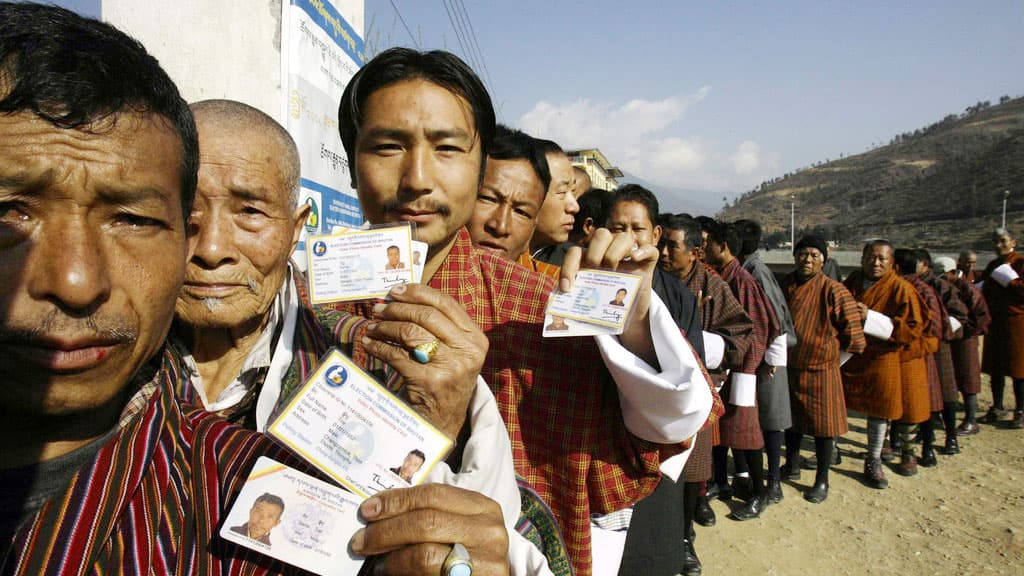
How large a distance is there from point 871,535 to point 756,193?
10012cm

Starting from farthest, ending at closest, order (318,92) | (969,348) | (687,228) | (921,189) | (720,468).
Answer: (921,189)
(969,348)
(720,468)
(687,228)
(318,92)

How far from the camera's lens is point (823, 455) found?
19.4 feet

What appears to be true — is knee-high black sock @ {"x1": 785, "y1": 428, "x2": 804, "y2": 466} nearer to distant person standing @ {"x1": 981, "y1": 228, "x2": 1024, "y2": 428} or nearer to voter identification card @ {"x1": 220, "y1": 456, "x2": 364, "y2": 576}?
distant person standing @ {"x1": 981, "y1": 228, "x2": 1024, "y2": 428}

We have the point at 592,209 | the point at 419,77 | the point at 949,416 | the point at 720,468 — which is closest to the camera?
the point at 419,77

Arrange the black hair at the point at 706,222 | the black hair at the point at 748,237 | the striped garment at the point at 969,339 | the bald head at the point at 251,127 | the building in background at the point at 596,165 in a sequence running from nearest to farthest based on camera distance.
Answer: the bald head at the point at 251,127 → the black hair at the point at 706,222 → the black hair at the point at 748,237 → the striped garment at the point at 969,339 → the building in background at the point at 596,165

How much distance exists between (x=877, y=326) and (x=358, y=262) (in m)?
6.07

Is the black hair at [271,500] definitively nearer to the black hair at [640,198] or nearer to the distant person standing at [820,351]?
the black hair at [640,198]

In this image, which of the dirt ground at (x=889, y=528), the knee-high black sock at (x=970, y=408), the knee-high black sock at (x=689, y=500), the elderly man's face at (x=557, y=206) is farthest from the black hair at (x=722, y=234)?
the knee-high black sock at (x=970, y=408)

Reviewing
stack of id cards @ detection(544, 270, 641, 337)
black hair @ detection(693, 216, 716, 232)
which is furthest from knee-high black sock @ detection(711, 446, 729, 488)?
stack of id cards @ detection(544, 270, 641, 337)

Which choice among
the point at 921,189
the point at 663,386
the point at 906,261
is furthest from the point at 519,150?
the point at 921,189

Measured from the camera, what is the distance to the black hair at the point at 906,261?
7.18 meters

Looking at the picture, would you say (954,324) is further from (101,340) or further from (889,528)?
(101,340)

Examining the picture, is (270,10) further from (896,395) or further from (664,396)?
(896,395)

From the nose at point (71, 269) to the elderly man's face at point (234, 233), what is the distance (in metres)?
0.60
